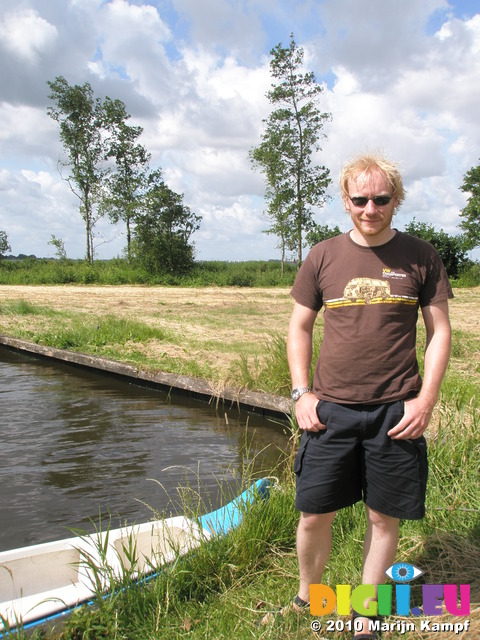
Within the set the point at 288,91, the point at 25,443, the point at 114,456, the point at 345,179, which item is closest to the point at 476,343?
the point at 114,456

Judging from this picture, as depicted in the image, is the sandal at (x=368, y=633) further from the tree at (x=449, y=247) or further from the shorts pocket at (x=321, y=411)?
the tree at (x=449, y=247)

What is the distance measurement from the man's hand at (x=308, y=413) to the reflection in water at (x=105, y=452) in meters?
1.55

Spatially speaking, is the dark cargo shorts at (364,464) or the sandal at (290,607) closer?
the dark cargo shorts at (364,464)

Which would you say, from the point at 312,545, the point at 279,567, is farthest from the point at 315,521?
the point at 279,567

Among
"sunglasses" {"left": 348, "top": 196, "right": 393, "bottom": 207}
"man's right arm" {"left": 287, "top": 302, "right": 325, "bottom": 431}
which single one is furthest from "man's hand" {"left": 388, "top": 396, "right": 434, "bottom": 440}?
"sunglasses" {"left": 348, "top": 196, "right": 393, "bottom": 207}

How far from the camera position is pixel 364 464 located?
222 centimetres

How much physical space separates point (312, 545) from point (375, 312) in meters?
1.00

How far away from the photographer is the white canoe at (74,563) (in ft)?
8.41

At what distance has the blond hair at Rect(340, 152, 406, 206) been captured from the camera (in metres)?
2.20

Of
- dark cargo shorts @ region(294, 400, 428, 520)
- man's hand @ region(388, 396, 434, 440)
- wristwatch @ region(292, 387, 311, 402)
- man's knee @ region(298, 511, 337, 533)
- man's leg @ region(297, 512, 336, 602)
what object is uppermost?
wristwatch @ region(292, 387, 311, 402)

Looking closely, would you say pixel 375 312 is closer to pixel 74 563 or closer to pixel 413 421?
pixel 413 421

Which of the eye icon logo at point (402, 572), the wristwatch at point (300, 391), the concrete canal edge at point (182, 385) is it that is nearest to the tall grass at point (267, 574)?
the eye icon logo at point (402, 572)

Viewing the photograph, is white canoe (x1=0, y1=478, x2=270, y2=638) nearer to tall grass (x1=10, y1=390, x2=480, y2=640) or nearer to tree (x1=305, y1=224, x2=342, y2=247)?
tall grass (x1=10, y1=390, x2=480, y2=640)

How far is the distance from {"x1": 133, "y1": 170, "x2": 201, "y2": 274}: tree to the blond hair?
2875 centimetres
